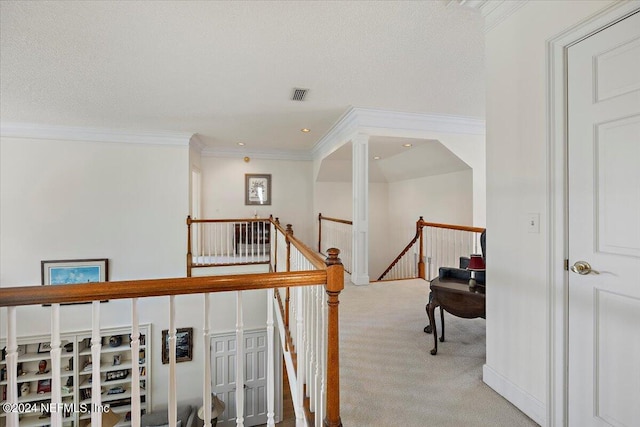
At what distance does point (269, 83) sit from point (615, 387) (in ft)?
11.0

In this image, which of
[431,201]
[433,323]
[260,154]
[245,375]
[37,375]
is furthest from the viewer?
[260,154]

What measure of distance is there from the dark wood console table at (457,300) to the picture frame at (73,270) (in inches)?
201

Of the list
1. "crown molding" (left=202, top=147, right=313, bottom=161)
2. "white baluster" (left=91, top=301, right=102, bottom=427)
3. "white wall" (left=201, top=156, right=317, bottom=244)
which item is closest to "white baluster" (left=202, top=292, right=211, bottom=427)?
"white baluster" (left=91, top=301, right=102, bottom=427)

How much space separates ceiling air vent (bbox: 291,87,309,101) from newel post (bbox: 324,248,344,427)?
246 centimetres

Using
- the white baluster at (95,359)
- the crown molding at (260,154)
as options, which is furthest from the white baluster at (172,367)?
the crown molding at (260,154)

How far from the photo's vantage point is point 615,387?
4.05 feet

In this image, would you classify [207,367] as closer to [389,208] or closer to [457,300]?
[457,300]

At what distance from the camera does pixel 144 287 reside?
1.14 meters

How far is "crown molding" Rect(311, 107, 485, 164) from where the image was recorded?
391 cm

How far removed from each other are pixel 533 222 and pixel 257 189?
576 cm

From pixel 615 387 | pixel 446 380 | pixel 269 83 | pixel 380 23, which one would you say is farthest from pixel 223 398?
pixel 380 23

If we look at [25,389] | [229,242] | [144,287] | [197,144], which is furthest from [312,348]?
[25,389]

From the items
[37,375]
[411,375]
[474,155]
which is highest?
[474,155]

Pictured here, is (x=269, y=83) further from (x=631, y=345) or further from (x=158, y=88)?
(x=631, y=345)
